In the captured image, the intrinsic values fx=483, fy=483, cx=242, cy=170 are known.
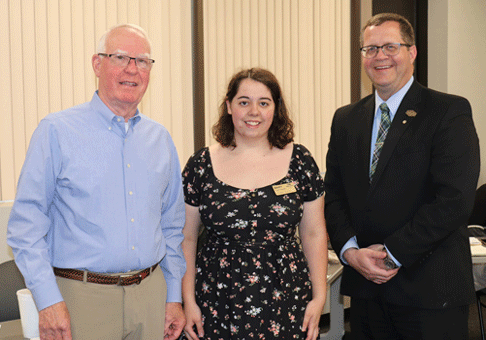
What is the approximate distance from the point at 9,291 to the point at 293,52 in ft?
10.2

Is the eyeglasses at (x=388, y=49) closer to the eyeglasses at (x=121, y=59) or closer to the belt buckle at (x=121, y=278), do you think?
the eyeglasses at (x=121, y=59)

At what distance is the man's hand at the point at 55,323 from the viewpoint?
1598 millimetres

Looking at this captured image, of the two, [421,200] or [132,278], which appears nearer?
[132,278]

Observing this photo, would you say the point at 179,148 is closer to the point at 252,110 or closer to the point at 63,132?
the point at 252,110

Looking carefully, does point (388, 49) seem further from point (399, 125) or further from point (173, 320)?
point (173, 320)

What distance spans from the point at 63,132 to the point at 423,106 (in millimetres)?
1451

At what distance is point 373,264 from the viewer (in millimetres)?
2004

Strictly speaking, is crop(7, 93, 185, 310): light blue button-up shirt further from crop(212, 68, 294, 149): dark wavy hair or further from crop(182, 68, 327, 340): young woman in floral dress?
crop(212, 68, 294, 149): dark wavy hair

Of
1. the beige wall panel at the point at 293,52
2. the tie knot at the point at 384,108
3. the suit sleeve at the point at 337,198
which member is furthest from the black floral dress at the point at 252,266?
the beige wall panel at the point at 293,52

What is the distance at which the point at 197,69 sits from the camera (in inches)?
152

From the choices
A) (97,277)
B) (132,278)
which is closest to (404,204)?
(132,278)

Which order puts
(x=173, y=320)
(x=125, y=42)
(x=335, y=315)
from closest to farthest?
(x=125, y=42)
(x=173, y=320)
(x=335, y=315)

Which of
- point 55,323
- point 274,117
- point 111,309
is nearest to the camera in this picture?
point 55,323

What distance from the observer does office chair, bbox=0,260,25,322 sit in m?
2.41
